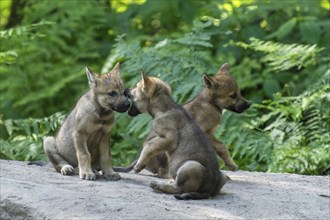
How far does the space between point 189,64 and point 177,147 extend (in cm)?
406

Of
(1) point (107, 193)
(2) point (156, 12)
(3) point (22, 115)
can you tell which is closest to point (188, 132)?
(1) point (107, 193)

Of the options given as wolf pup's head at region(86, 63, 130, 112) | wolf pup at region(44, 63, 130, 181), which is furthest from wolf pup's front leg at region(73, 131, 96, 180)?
wolf pup's head at region(86, 63, 130, 112)

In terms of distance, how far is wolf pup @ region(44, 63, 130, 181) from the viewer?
812cm

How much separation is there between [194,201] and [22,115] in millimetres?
6549

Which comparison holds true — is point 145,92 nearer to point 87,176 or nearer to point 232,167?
point 87,176

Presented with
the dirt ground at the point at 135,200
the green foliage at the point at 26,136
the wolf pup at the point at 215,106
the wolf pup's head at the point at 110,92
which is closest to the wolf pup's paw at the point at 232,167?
the wolf pup at the point at 215,106

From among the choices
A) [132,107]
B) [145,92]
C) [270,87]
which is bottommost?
[270,87]

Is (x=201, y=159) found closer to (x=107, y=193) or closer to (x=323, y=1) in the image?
(x=107, y=193)

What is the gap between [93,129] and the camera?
8.19 meters

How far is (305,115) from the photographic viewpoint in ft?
37.9

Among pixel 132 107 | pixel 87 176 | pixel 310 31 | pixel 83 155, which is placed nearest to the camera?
pixel 87 176

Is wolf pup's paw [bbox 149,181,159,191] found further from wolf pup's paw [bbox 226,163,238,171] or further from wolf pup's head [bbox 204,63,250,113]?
wolf pup's head [bbox 204,63,250,113]

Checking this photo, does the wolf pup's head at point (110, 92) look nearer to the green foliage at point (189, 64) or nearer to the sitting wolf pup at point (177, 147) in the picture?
the sitting wolf pup at point (177, 147)

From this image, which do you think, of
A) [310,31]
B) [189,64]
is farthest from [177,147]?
[310,31]
